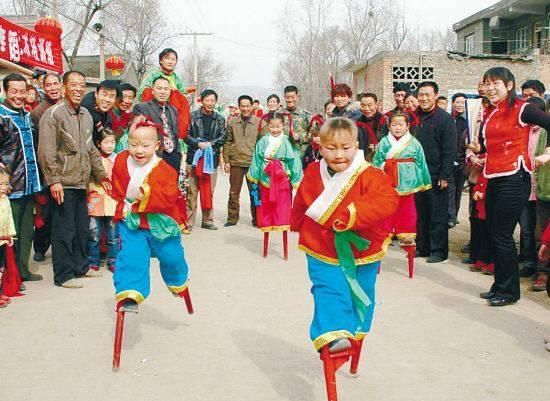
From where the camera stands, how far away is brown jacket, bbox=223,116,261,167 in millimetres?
9672

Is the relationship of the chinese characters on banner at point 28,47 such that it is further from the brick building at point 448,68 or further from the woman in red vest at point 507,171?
the brick building at point 448,68

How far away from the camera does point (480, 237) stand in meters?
6.75

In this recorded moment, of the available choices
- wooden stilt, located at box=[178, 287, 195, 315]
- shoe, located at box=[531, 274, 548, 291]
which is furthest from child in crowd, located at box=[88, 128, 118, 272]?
shoe, located at box=[531, 274, 548, 291]

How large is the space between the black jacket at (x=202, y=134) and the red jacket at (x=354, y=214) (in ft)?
19.2

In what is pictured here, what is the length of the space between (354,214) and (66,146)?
143 inches

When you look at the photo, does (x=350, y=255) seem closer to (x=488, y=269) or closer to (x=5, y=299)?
(x=5, y=299)

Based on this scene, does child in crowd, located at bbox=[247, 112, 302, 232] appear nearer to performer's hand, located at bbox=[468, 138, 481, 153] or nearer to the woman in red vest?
performer's hand, located at bbox=[468, 138, 481, 153]

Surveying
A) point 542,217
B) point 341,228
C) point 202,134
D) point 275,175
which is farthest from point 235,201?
point 341,228

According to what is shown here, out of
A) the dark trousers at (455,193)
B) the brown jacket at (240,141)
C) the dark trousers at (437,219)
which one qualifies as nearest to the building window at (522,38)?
the dark trousers at (455,193)

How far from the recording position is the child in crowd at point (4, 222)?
205 inches

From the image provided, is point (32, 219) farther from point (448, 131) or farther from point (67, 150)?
point (448, 131)

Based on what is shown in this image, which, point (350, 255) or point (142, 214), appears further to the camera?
point (142, 214)

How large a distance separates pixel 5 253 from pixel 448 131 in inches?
189

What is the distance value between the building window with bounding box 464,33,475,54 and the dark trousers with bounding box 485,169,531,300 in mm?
27551
